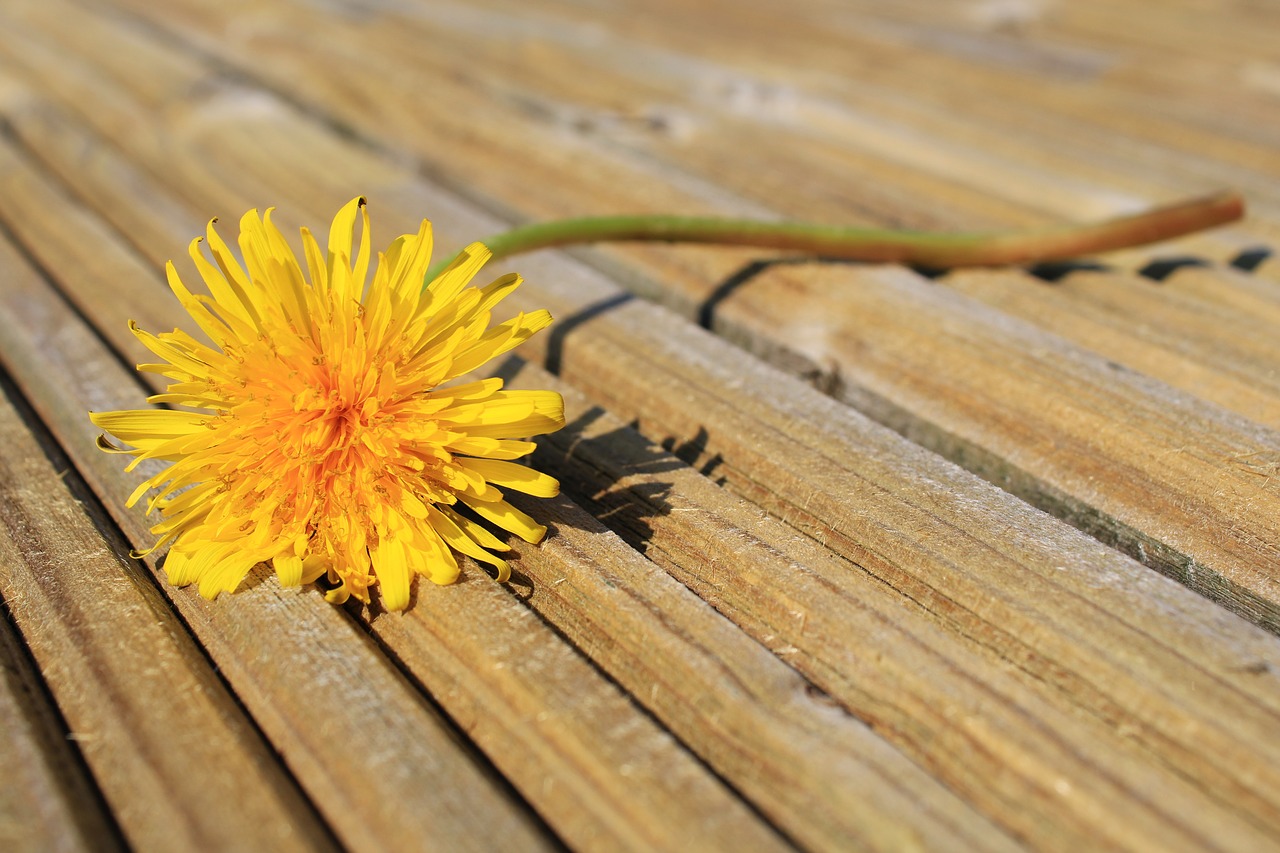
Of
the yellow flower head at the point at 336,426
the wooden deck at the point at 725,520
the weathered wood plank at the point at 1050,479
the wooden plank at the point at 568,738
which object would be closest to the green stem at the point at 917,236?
the wooden deck at the point at 725,520

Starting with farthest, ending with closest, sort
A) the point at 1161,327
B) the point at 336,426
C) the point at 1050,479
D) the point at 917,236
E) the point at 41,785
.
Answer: the point at 917,236 < the point at 1161,327 < the point at 1050,479 < the point at 336,426 < the point at 41,785

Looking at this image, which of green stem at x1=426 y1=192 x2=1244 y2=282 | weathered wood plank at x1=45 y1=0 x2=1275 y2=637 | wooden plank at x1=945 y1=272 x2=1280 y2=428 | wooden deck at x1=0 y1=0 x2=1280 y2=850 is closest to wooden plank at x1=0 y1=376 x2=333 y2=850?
wooden deck at x1=0 y1=0 x2=1280 y2=850

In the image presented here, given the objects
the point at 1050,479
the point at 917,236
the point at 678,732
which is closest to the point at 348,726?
the point at 678,732

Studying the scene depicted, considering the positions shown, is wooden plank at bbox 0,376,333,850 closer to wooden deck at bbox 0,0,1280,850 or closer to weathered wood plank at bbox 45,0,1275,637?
wooden deck at bbox 0,0,1280,850

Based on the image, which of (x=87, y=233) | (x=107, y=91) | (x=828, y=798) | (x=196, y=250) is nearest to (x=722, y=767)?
(x=828, y=798)

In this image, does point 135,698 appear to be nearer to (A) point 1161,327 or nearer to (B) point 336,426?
(B) point 336,426
